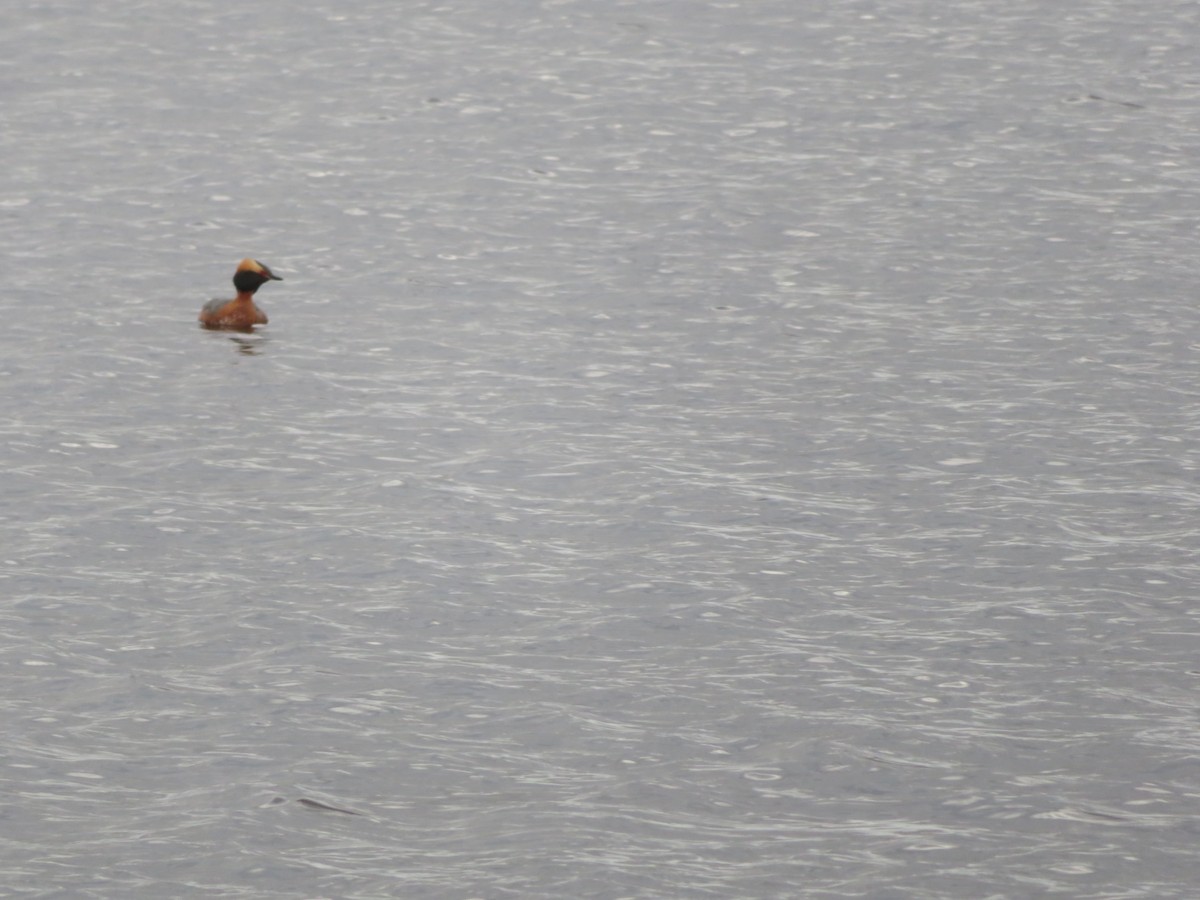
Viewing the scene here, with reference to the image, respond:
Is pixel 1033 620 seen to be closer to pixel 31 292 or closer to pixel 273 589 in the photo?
pixel 273 589

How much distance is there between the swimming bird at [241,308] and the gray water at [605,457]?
0.32 meters

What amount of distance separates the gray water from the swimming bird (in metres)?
0.32

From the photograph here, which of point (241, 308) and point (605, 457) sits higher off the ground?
point (241, 308)

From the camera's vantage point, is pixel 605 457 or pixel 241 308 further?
pixel 241 308

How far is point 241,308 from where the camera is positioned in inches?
768

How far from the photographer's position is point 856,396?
17797 mm

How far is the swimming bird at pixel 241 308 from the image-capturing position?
1952 cm

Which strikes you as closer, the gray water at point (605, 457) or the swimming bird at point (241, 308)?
the gray water at point (605, 457)

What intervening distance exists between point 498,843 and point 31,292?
11026mm

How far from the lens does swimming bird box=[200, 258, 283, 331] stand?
1952 cm

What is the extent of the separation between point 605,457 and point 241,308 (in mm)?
4689

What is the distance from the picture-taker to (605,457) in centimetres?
1666

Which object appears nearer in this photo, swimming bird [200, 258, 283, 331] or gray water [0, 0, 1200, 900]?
gray water [0, 0, 1200, 900]

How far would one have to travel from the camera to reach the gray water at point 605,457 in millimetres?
11305
